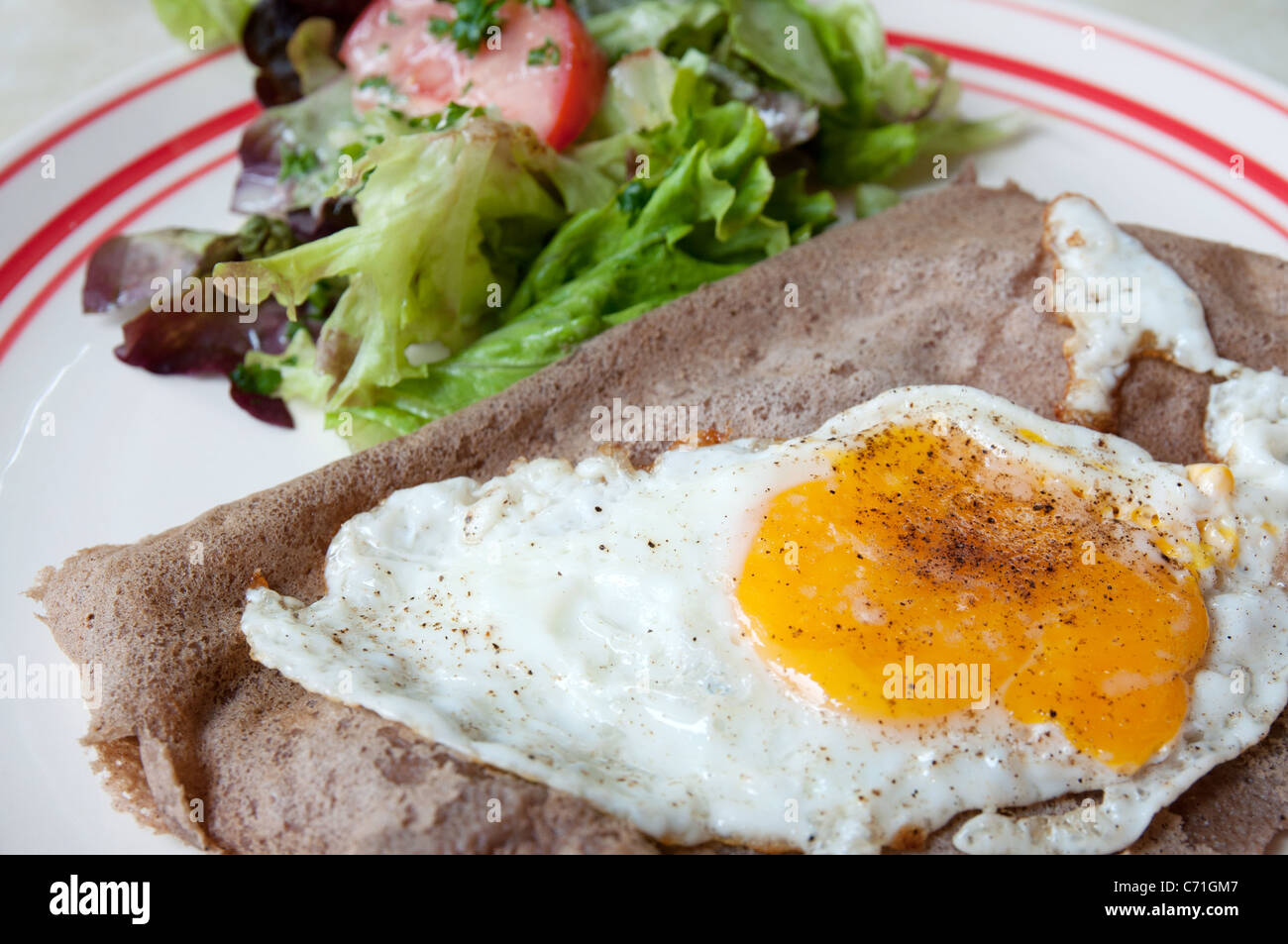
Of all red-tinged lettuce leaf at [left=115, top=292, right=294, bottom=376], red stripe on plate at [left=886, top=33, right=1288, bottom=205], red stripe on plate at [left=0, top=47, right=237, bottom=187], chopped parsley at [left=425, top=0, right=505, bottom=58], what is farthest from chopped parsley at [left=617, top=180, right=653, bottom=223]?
red stripe on plate at [left=0, top=47, right=237, bottom=187]

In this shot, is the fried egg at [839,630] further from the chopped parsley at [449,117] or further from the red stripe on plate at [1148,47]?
the red stripe on plate at [1148,47]

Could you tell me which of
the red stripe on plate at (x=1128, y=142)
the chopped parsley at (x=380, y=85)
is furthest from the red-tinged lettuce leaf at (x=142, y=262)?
the red stripe on plate at (x=1128, y=142)

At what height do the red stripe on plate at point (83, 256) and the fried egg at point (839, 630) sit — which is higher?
the red stripe on plate at point (83, 256)

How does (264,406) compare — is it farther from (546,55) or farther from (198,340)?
(546,55)

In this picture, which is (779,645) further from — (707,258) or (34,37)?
(34,37)

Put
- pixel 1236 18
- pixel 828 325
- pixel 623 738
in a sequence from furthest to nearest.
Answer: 1. pixel 1236 18
2. pixel 828 325
3. pixel 623 738
